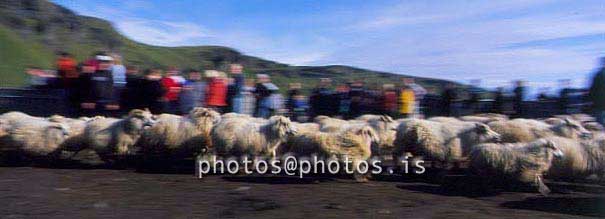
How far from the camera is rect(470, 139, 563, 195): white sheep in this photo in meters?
10.0

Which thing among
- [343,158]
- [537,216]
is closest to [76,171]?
[343,158]

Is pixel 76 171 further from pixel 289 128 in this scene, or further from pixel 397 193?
pixel 397 193

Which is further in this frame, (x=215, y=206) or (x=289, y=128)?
(x=289, y=128)

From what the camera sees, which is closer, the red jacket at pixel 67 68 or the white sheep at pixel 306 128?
the white sheep at pixel 306 128

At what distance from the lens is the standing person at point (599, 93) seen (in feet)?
41.2

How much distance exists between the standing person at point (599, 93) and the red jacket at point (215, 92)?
25.7 feet

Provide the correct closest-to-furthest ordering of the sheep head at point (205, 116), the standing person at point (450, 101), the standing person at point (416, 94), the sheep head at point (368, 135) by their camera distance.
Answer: the sheep head at point (368, 135)
the sheep head at point (205, 116)
the standing person at point (416, 94)
the standing person at point (450, 101)

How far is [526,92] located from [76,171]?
41.8 ft

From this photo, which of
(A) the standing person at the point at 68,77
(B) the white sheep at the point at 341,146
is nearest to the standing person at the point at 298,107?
(A) the standing person at the point at 68,77

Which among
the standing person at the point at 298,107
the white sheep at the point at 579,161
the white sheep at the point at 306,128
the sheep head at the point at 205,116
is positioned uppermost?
the standing person at the point at 298,107

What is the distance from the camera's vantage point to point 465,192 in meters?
9.98

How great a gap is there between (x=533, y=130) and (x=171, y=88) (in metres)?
8.21

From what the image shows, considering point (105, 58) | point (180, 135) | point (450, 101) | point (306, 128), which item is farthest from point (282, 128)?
point (450, 101)

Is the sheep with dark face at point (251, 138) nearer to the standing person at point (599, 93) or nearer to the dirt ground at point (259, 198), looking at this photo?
the dirt ground at point (259, 198)
